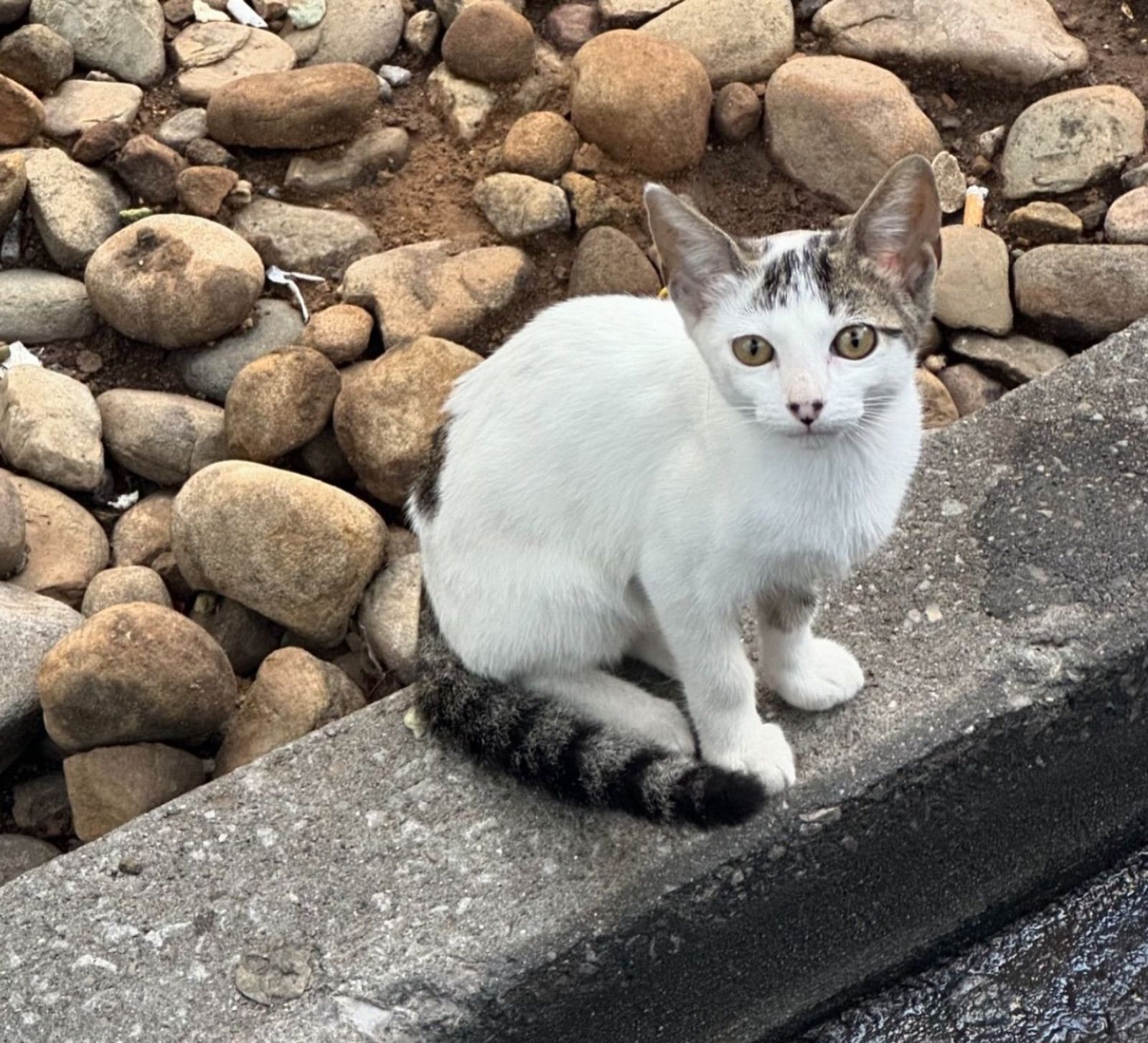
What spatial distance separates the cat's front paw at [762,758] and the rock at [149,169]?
1969 millimetres

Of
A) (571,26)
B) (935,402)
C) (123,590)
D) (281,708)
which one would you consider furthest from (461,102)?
(281,708)

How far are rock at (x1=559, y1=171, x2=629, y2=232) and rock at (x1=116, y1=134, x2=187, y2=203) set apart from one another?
36.0 inches

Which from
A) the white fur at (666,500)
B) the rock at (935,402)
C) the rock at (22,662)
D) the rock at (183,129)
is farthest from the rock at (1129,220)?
the rock at (22,662)

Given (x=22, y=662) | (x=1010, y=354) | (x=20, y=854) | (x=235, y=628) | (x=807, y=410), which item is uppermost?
(x=807, y=410)

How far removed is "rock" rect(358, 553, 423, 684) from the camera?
106 inches

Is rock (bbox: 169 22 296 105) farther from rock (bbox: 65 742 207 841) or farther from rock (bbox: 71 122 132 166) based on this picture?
rock (bbox: 65 742 207 841)

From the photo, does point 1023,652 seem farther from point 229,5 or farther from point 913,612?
point 229,5

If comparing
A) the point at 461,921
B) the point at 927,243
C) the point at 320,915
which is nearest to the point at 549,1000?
the point at 461,921

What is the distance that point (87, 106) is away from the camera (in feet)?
11.1

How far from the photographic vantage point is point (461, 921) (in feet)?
6.48

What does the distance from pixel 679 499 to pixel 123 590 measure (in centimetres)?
129

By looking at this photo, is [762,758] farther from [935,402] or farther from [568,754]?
[935,402]

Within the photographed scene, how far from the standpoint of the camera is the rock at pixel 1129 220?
10.3 ft

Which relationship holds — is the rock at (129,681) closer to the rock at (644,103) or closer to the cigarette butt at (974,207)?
the rock at (644,103)
